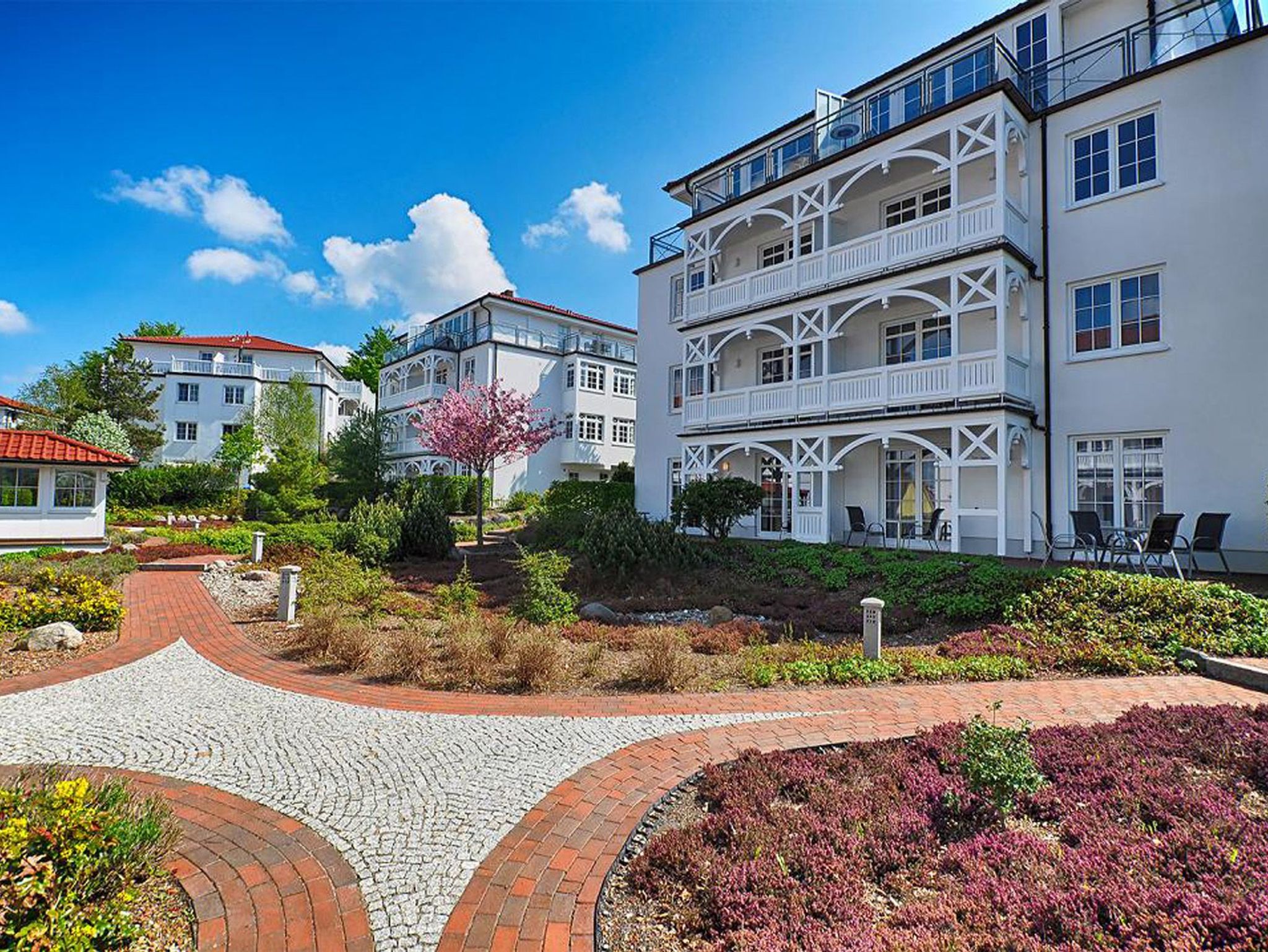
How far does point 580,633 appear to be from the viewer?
857 centimetres

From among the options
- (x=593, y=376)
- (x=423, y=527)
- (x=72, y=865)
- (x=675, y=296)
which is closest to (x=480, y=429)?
(x=423, y=527)

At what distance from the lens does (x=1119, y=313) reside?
44.3ft

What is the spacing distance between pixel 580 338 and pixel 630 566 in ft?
82.7

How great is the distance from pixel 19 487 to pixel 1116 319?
25.8m

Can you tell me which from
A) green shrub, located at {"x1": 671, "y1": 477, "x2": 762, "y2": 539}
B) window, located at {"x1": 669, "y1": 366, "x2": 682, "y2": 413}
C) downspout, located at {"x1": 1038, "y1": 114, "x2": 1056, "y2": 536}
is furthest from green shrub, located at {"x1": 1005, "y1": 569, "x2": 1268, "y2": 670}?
window, located at {"x1": 669, "y1": 366, "x2": 682, "y2": 413}

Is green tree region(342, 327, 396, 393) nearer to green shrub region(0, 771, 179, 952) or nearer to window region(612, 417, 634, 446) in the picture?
window region(612, 417, 634, 446)

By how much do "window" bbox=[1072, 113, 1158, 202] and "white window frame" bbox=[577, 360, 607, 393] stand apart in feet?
78.5

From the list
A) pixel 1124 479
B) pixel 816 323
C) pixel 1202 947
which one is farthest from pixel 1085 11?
pixel 1202 947

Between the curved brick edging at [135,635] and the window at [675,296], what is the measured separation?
17214 millimetres

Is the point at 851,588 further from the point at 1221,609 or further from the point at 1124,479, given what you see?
the point at 1124,479

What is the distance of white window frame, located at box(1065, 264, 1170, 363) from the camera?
12883 millimetres

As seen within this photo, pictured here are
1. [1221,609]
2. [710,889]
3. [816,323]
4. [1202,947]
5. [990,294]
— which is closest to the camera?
[1202,947]

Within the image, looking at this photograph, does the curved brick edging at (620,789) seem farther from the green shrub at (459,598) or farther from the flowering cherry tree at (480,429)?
the flowering cherry tree at (480,429)

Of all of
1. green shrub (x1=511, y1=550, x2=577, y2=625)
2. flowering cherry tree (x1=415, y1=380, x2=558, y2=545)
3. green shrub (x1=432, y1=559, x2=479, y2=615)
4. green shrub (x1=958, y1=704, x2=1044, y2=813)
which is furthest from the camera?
flowering cherry tree (x1=415, y1=380, x2=558, y2=545)
